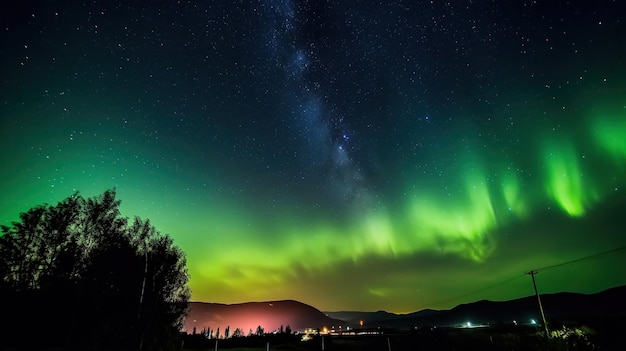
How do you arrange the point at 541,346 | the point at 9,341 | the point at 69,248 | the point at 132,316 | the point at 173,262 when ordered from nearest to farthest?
the point at 9,341 < the point at 541,346 < the point at 132,316 < the point at 69,248 < the point at 173,262

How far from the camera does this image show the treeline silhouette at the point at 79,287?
21.6m

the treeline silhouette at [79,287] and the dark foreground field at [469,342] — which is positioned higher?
the treeline silhouette at [79,287]

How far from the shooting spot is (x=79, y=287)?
81.4ft

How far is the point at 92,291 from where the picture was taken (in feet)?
82.1

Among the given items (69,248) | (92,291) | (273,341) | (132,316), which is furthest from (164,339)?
(273,341)

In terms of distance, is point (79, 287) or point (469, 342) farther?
point (469, 342)

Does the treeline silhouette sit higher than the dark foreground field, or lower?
higher

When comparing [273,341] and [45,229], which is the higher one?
[45,229]

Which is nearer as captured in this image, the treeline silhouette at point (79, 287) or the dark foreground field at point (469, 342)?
the treeline silhouette at point (79, 287)

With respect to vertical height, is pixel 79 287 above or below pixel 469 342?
above

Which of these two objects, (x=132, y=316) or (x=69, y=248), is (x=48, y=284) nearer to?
(x=69, y=248)

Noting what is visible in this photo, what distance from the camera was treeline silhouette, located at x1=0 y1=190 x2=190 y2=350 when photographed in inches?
852

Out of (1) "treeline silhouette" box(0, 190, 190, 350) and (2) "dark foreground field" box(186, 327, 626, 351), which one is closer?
(1) "treeline silhouette" box(0, 190, 190, 350)

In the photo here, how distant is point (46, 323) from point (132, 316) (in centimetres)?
502
